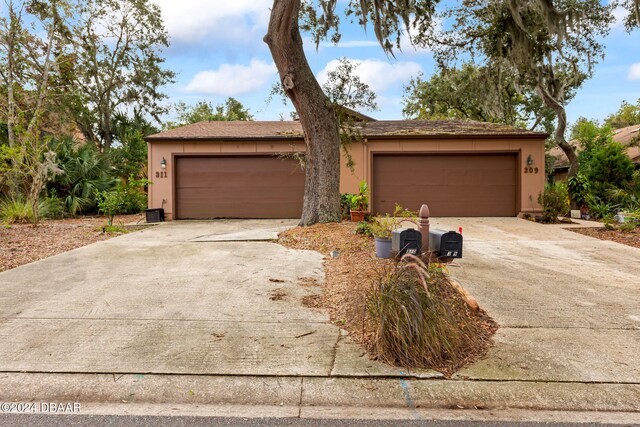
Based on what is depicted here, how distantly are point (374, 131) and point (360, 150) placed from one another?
1.05 meters

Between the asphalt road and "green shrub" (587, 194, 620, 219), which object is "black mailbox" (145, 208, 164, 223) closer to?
the asphalt road

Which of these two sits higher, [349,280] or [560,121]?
[560,121]

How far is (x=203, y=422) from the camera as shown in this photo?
8.77 ft

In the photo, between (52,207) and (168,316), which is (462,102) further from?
(168,316)

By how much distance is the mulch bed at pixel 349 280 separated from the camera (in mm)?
3791

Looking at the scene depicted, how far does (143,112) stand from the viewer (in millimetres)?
24891

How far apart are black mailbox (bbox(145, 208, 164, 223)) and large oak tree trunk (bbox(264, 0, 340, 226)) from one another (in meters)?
5.96

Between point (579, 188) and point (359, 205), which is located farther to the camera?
point (579, 188)

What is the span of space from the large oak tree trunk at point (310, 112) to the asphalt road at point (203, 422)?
6.97 meters

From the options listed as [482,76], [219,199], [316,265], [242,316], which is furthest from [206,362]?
[482,76]

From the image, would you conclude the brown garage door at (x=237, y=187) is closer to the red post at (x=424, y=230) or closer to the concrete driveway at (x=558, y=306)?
the concrete driveway at (x=558, y=306)

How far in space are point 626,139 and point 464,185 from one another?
36.9ft

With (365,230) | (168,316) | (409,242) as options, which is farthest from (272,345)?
(365,230)

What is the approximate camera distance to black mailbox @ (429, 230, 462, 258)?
379 cm
